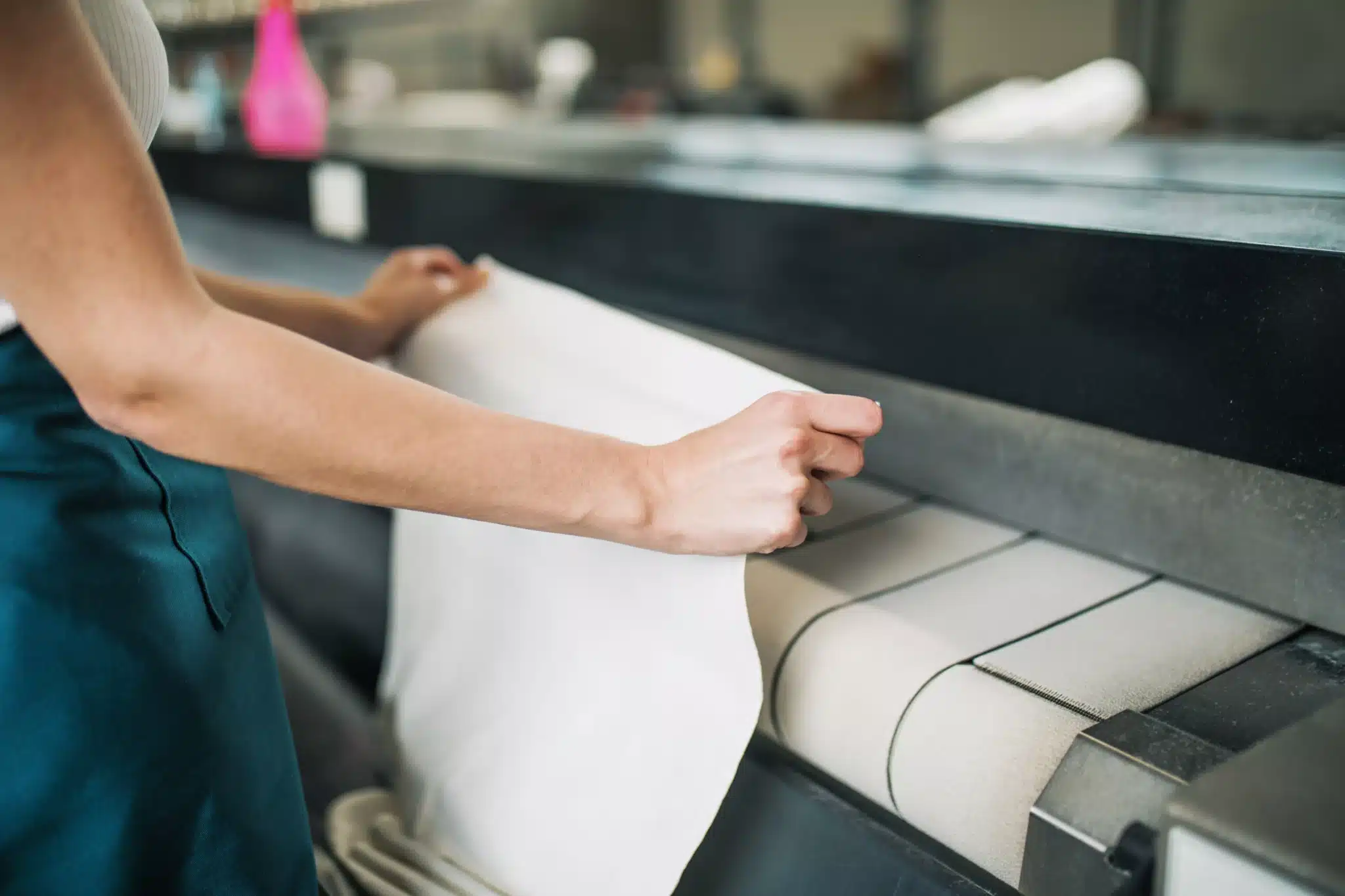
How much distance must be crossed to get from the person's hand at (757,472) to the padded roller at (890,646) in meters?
0.12

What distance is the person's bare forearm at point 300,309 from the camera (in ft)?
3.02

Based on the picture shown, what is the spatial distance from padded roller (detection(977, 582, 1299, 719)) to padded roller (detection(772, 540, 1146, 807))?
2cm

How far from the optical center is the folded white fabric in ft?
2.45

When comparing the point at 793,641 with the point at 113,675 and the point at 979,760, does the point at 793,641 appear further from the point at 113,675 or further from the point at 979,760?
the point at 113,675

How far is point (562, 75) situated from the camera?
3.82m

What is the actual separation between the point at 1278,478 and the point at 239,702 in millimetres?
707

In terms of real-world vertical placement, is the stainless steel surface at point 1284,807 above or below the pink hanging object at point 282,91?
below

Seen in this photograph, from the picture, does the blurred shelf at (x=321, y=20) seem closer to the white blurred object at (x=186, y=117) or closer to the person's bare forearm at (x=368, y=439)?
the white blurred object at (x=186, y=117)

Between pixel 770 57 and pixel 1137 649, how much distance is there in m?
3.53

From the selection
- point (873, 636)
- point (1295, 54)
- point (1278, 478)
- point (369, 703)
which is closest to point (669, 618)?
point (873, 636)

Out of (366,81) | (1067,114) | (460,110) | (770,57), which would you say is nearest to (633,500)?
(1067,114)

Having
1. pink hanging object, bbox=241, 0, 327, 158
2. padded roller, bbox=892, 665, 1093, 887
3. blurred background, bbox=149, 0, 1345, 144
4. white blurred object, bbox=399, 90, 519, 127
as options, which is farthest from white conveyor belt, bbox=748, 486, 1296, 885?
white blurred object, bbox=399, 90, 519, 127

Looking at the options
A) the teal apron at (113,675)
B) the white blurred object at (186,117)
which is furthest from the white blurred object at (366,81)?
the teal apron at (113,675)

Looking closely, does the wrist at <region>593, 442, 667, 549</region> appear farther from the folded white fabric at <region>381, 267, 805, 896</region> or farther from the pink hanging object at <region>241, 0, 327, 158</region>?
the pink hanging object at <region>241, 0, 327, 158</region>
